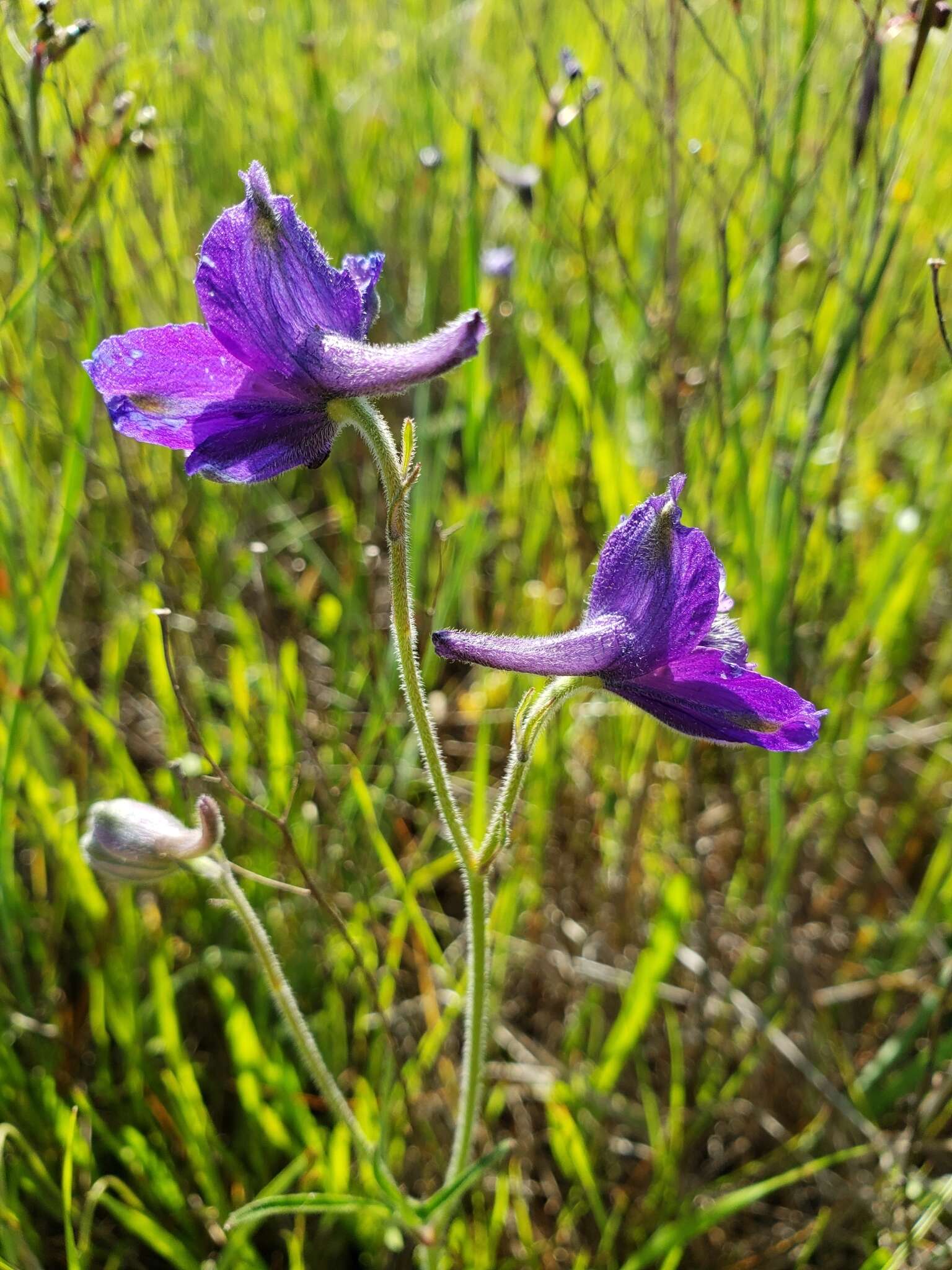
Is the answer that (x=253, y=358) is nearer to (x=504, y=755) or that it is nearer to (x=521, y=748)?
(x=521, y=748)

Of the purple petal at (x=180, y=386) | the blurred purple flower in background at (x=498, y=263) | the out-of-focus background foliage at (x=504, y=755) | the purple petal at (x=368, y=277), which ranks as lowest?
the out-of-focus background foliage at (x=504, y=755)

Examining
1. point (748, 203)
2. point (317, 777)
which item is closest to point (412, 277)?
point (748, 203)

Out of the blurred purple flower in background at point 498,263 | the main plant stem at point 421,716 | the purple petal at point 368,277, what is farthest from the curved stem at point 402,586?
the blurred purple flower in background at point 498,263

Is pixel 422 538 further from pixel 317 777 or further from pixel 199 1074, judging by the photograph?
pixel 199 1074

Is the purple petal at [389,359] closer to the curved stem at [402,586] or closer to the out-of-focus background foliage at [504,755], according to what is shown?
the curved stem at [402,586]

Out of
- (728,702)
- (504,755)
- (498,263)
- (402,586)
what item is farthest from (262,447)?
(498,263)

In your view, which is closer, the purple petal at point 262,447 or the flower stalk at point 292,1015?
the purple petal at point 262,447

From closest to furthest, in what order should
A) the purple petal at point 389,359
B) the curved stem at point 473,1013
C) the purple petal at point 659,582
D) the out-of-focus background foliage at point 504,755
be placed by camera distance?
the purple petal at point 389,359 → the purple petal at point 659,582 → the curved stem at point 473,1013 → the out-of-focus background foliage at point 504,755
